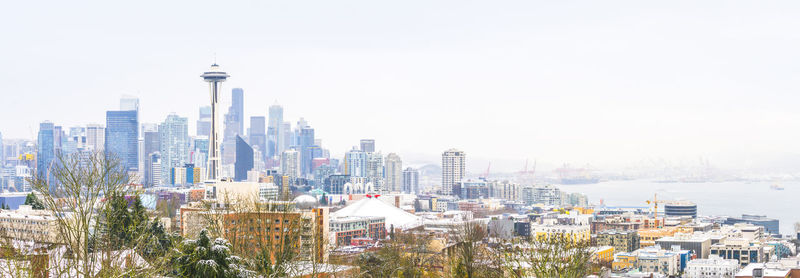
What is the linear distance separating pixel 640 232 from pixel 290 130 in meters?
83.1

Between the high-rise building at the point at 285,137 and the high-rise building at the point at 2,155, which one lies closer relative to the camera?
the high-rise building at the point at 2,155

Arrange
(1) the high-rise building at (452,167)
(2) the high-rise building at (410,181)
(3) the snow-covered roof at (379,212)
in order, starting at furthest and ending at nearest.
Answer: (2) the high-rise building at (410,181), (1) the high-rise building at (452,167), (3) the snow-covered roof at (379,212)

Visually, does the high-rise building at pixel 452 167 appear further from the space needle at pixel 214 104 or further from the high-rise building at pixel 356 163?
the space needle at pixel 214 104

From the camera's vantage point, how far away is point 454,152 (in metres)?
74.4

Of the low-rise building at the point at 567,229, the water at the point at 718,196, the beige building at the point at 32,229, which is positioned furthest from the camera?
the water at the point at 718,196

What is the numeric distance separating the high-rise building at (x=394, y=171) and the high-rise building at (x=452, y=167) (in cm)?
834

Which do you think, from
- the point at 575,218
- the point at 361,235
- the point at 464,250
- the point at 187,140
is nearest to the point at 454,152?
the point at 187,140

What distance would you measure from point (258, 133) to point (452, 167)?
43.0m

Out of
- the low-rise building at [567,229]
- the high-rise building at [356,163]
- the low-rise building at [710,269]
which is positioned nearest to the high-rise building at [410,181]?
the high-rise building at [356,163]

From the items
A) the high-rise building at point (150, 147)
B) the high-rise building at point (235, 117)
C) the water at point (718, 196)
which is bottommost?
the water at point (718, 196)

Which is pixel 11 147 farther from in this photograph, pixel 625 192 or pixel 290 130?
pixel 625 192

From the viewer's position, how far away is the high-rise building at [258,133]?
11056 centimetres

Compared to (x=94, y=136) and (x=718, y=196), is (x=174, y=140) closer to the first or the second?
(x=94, y=136)

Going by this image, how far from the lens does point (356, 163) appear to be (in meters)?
86.8
